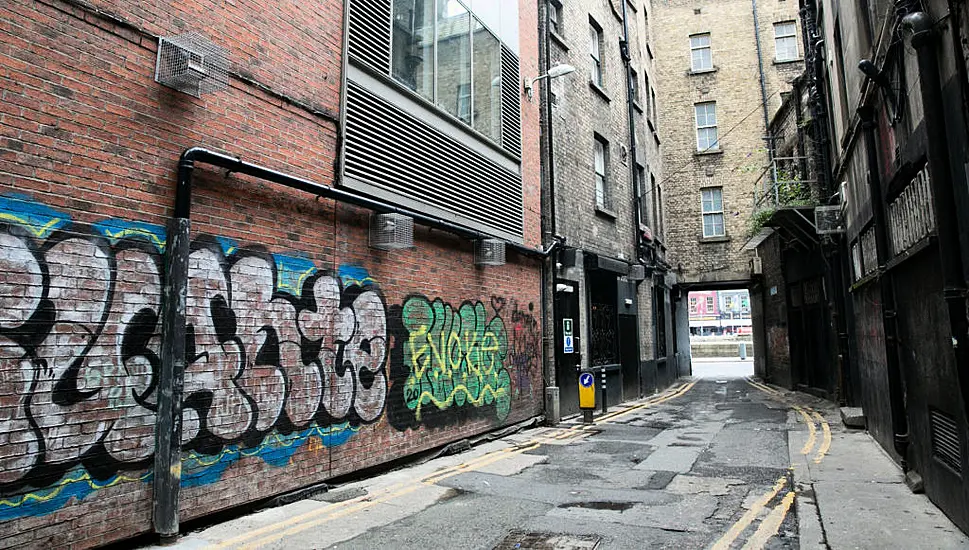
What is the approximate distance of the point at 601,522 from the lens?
5.49 meters

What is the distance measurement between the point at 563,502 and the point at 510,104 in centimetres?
830

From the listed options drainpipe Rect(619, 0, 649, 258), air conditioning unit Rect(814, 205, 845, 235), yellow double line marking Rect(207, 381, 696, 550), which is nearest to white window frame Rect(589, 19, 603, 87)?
drainpipe Rect(619, 0, 649, 258)

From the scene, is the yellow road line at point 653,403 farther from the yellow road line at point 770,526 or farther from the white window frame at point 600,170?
the yellow road line at point 770,526

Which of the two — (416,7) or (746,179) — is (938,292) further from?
(746,179)

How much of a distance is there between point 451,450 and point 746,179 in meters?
21.4

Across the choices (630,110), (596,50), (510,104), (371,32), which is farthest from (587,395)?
(630,110)

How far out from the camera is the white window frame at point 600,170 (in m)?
16.3

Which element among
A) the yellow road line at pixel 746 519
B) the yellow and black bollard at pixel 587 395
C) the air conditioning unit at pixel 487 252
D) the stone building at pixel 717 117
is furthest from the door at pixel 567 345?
the stone building at pixel 717 117

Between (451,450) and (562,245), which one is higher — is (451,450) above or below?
below

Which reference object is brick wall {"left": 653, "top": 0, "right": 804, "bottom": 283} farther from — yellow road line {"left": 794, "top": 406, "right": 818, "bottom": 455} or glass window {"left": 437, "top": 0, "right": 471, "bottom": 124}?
glass window {"left": 437, "top": 0, "right": 471, "bottom": 124}

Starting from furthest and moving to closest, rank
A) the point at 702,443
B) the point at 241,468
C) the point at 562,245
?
the point at 562,245
the point at 702,443
the point at 241,468

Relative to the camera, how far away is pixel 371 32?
7988 mm

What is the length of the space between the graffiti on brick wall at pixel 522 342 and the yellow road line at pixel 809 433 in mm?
4951

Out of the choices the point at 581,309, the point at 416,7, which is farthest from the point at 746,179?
the point at 416,7
